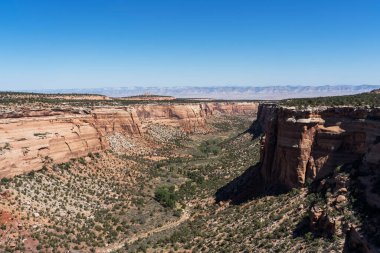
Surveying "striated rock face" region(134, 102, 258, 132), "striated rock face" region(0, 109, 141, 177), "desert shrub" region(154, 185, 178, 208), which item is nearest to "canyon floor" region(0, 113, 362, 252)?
"desert shrub" region(154, 185, 178, 208)

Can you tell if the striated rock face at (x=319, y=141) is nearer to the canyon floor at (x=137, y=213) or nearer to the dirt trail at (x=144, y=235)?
the canyon floor at (x=137, y=213)

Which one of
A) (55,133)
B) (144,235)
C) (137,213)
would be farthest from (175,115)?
(144,235)

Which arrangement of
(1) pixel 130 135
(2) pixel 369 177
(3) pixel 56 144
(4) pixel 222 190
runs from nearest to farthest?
(2) pixel 369 177
(4) pixel 222 190
(3) pixel 56 144
(1) pixel 130 135

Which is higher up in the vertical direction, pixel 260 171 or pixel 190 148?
pixel 260 171

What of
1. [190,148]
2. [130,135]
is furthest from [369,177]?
[190,148]

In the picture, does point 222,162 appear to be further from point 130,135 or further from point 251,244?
point 251,244

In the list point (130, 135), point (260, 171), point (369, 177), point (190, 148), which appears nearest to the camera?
point (369, 177)

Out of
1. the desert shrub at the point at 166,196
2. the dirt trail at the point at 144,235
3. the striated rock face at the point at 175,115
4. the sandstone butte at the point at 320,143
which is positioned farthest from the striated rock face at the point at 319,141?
the striated rock face at the point at 175,115
